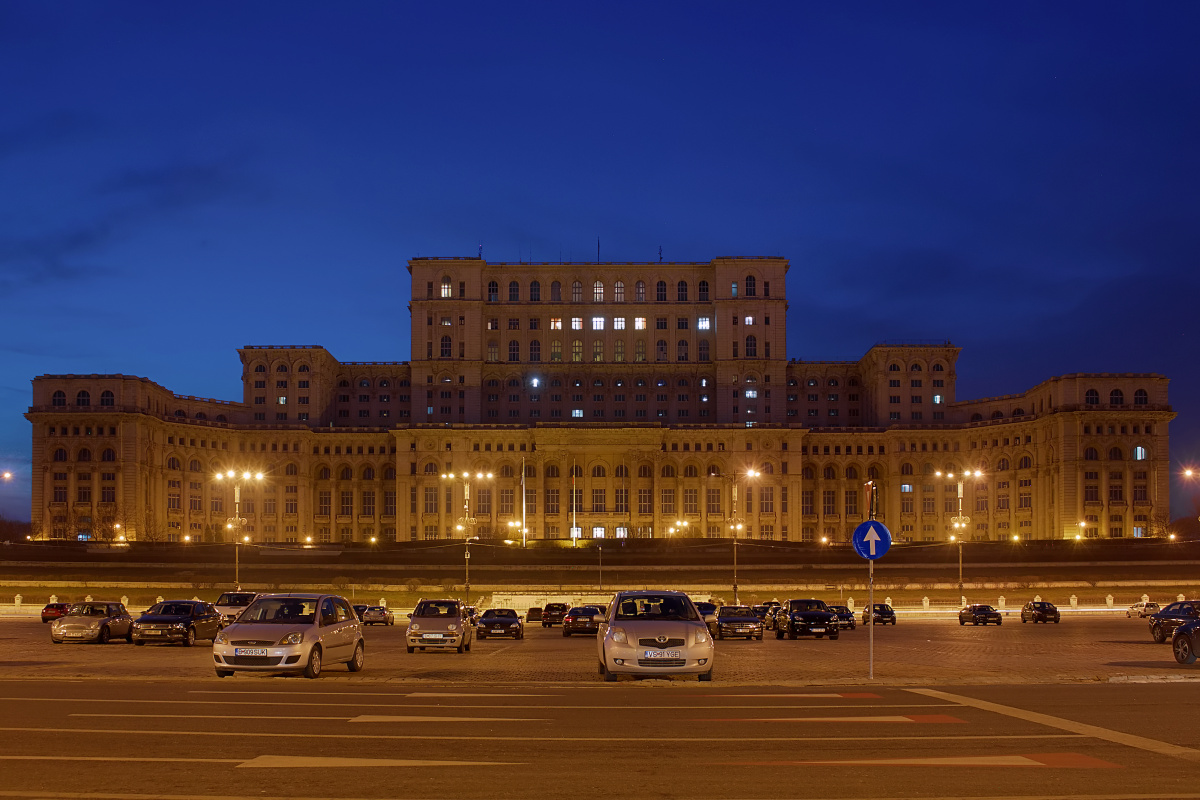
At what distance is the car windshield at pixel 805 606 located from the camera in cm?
4541

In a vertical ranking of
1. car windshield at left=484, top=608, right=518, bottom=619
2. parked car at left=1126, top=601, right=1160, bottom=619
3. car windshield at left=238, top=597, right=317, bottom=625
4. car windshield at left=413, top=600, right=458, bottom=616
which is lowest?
parked car at left=1126, top=601, right=1160, bottom=619

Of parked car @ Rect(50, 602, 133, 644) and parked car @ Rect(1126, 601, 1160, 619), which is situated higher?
parked car @ Rect(50, 602, 133, 644)

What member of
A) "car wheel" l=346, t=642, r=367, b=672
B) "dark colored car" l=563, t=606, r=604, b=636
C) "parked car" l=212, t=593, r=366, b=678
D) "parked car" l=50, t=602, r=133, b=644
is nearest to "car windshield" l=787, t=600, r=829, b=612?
"dark colored car" l=563, t=606, r=604, b=636

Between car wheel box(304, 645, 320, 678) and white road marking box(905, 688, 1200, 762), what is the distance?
12.1 metres

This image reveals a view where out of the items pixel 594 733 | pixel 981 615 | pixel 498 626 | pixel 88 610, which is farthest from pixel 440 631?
pixel 981 615

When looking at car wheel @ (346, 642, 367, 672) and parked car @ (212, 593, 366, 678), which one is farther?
car wheel @ (346, 642, 367, 672)

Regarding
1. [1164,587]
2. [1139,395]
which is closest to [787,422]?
[1139,395]

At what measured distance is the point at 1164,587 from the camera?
79.6 m

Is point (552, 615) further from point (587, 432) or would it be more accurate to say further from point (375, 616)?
point (587, 432)

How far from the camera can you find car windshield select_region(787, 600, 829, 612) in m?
45.4

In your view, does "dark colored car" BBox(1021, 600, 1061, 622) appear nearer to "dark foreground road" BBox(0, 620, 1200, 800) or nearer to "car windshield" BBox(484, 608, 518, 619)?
"car windshield" BBox(484, 608, 518, 619)

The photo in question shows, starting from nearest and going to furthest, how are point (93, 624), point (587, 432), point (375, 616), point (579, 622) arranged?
point (93, 624), point (579, 622), point (375, 616), point (587, 432)

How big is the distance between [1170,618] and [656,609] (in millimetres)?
23877

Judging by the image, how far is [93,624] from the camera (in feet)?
121
